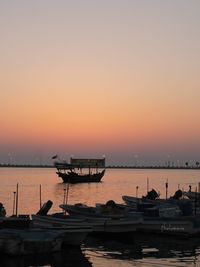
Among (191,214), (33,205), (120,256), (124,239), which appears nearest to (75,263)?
(120,256)

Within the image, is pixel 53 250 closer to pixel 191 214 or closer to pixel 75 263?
pixel 75 263

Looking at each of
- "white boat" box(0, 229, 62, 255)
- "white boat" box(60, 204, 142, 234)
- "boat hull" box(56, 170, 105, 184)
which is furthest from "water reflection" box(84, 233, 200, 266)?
"boat hull" box(56, 170, 105, 184)

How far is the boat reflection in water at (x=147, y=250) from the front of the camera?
2627cm

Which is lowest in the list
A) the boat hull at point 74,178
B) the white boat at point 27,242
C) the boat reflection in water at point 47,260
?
the boat reflection in water at point 47,260

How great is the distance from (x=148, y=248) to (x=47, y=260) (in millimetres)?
6867

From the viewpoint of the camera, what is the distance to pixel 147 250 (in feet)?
94.4

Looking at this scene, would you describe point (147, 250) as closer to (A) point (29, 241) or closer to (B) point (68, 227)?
(B) point (68, 227)

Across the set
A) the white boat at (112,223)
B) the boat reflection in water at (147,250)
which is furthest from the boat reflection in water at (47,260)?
the white boat at (112,223)

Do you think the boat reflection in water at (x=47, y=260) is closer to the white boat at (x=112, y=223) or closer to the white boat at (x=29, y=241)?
the white boat at (x=29, y=241)

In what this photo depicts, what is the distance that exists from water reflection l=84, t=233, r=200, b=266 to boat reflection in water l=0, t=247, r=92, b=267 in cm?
174

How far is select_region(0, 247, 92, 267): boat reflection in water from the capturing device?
2436 centimetres

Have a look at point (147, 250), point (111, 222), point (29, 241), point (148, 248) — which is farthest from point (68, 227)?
point (148, 248)

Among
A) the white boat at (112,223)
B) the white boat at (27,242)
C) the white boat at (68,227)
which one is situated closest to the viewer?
the white boat at (27,242)

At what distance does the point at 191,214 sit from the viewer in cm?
3625
